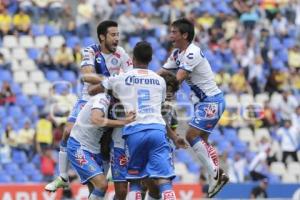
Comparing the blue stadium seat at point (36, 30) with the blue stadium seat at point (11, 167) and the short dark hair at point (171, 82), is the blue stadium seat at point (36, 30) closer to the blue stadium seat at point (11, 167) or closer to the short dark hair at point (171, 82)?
the blue stadium seat at point (11, 167)

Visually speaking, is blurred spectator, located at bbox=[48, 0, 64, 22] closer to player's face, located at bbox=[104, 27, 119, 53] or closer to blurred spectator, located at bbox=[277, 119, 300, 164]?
blurred spectator, located at bbox=[277, 119, 300, 164]

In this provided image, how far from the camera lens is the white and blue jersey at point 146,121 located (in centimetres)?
1552

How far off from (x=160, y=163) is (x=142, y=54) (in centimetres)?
164

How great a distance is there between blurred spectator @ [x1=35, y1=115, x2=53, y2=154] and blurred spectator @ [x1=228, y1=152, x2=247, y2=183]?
5239 mm

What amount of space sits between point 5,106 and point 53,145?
1.90 metres

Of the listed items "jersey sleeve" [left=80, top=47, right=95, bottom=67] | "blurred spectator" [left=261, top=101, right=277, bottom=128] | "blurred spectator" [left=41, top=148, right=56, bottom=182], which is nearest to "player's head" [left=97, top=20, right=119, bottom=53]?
"jersey sleeve" [left=80, top=47, right=95, bottom=67]

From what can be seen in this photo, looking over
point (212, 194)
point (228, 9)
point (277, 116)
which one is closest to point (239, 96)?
point (277, 116)

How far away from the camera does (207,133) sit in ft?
58.4

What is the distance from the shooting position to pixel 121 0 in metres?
33.9

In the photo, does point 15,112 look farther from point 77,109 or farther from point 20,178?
point 77,109

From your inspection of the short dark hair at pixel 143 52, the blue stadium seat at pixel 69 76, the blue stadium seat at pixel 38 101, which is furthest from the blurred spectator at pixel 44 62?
the short dark hair at pixel 143 52

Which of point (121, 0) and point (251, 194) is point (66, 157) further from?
point (121, 0)

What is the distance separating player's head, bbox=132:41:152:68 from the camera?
606 inches

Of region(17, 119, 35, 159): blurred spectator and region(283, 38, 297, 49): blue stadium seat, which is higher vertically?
region(283, 38, 297, 49): blue stadium seat
